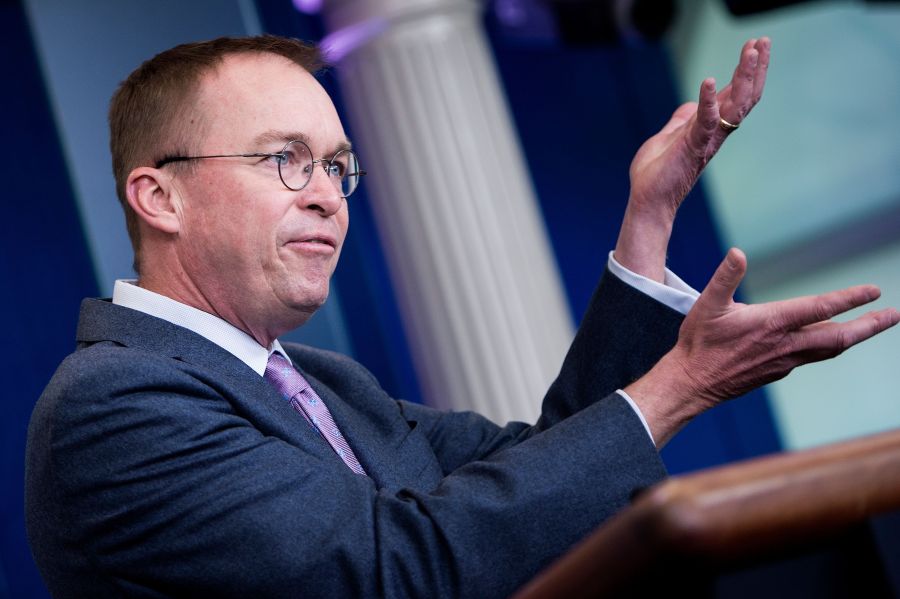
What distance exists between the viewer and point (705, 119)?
1.38 metres

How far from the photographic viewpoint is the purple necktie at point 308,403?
138cm

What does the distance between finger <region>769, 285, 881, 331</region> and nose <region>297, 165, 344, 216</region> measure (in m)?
0.60

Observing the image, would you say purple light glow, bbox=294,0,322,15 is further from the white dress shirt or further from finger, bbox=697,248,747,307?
A: finger, bbox=697,248,747,307

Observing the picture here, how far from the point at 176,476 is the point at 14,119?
5.64 feet

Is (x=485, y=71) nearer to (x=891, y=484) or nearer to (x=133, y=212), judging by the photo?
(x=133, y=212)

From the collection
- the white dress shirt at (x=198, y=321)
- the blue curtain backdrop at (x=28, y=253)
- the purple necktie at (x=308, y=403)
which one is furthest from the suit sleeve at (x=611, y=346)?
the blue curtain backdrop at (x=28, y=253)

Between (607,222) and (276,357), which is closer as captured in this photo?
(276,357)

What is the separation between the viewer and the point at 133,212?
1564 millimetres

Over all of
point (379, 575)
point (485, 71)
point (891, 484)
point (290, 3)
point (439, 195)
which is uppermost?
point (290, 3)

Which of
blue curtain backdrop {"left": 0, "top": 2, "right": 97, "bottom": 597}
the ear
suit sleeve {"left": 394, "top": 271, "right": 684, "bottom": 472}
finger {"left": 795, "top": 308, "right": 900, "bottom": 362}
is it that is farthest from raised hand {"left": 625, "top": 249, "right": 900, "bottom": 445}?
blue curtain backdrop {"left": 0, "top": 2, "right": 97, "bottom": 597}

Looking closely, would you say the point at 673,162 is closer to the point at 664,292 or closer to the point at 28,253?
the point at 664,292

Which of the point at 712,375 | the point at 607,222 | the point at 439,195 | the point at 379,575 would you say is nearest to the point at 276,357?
the point at 379,575

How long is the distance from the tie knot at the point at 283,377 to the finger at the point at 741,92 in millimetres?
648

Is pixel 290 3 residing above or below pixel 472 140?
above
